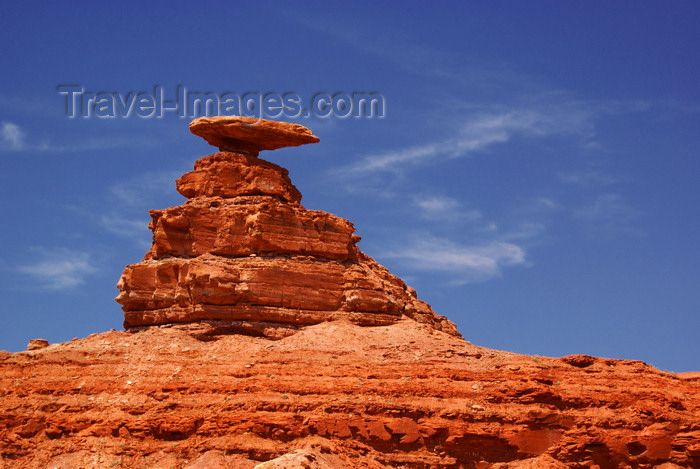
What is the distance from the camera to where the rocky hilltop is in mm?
41406

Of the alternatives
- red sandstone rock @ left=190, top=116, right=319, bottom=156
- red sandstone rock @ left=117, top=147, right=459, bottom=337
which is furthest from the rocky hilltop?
red sandstone rock @ left=190, top=116, right=319, bottom=156

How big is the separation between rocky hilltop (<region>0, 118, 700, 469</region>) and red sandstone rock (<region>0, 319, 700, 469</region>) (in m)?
0.07

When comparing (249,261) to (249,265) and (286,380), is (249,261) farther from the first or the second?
(286,380)

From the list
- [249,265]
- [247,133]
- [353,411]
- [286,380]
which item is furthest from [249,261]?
[353,411]

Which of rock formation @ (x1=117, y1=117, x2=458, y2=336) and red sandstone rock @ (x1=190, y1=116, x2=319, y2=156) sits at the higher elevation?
red sandstone rock @ (x1=190, y1=116, x2=319, y2=156)

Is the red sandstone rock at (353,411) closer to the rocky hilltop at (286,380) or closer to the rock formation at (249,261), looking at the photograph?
the rocky hilltop at (286,380)

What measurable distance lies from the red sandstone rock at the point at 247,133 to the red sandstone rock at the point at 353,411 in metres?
11.0

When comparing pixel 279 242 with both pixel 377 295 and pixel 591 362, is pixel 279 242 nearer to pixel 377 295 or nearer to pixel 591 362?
pixel 377 295

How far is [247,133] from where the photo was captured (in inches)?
2066

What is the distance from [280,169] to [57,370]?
43.5ft

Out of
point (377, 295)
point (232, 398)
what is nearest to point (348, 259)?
point (377, 295)

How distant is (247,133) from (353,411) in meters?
15.9

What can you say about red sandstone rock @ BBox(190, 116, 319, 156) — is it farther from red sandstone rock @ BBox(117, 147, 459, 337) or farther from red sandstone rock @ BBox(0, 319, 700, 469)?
red sandstone rock @ BBox(0, 319, 700, 469)

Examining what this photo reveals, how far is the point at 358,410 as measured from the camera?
41781mm
